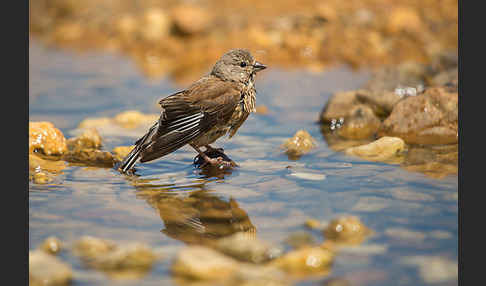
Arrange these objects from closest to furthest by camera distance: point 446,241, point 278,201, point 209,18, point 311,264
A: point 311,264 → point 446,241 → point 278,201 → point 209,18

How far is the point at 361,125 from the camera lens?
710 centimetres

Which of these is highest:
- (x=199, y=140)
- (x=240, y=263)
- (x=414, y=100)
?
(x=414, y=100)

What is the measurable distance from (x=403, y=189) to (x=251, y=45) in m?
6.80

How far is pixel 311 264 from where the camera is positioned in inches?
148

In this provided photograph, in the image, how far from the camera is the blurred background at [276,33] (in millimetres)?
10961

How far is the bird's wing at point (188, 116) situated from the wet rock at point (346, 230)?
192cm

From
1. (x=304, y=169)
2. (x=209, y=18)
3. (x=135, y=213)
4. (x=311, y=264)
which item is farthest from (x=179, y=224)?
(x=209, y=18)

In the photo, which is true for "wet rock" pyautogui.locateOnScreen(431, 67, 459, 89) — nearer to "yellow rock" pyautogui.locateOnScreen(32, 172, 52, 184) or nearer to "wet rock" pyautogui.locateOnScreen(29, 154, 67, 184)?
"wet rock" pyautogui.locateOnScreen(29, 154, 67, 184)

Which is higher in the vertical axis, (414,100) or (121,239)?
(414,100)

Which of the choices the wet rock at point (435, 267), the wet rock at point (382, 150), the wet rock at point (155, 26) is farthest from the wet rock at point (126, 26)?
the wet rock at point (435, 267)

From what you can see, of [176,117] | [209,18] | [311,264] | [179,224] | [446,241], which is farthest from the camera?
[209,18]

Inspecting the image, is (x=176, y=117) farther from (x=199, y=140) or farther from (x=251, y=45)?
(x=251, y=45)

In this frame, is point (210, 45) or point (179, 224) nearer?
→ point (179, 224)

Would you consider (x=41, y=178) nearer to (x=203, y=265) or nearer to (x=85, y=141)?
(x=85, y=141)
